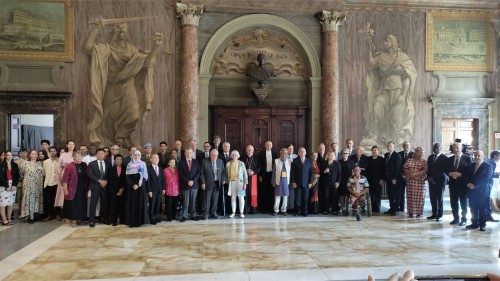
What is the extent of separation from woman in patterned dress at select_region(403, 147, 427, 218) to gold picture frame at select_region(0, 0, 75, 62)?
850 centimetres

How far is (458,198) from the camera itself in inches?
326

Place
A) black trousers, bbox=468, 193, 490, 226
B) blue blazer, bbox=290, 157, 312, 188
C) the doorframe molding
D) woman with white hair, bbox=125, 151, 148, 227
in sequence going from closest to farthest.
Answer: black trousers, bbox=468, 193, 490, 226 < woman with white hair, bbox=125, 151, 148, 227 < blue blazer, bbox=290, 157, 312, 188 < the doorframe molding

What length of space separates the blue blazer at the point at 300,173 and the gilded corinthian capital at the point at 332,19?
419cm

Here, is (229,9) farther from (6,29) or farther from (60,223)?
(60,223)

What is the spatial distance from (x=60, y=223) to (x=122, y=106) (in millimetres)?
3603

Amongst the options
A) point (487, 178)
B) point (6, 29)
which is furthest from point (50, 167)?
point (487, 178)

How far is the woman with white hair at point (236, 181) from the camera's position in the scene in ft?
28.7

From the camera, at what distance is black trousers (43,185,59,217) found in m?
8.64

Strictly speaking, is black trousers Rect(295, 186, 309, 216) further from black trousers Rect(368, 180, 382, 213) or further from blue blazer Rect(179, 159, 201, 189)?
blue blazer Rect(179, 159, 201, 189)

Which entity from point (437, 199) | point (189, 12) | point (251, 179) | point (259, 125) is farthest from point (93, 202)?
point (437, 199)

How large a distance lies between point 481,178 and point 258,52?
640 centimetres

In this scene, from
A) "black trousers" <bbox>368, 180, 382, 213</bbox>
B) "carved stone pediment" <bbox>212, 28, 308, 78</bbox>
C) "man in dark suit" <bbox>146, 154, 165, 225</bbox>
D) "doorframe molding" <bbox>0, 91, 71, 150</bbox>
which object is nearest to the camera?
"man in dark suit" <bbox>146, 154, 165, 225</bbox>

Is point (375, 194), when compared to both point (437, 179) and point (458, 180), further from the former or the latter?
point (458, 180)

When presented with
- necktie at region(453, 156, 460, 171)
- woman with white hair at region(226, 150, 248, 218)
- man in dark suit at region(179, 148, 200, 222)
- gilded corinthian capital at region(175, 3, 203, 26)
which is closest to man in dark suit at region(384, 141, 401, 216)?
necktie at region(453, 156, 460, 171)
